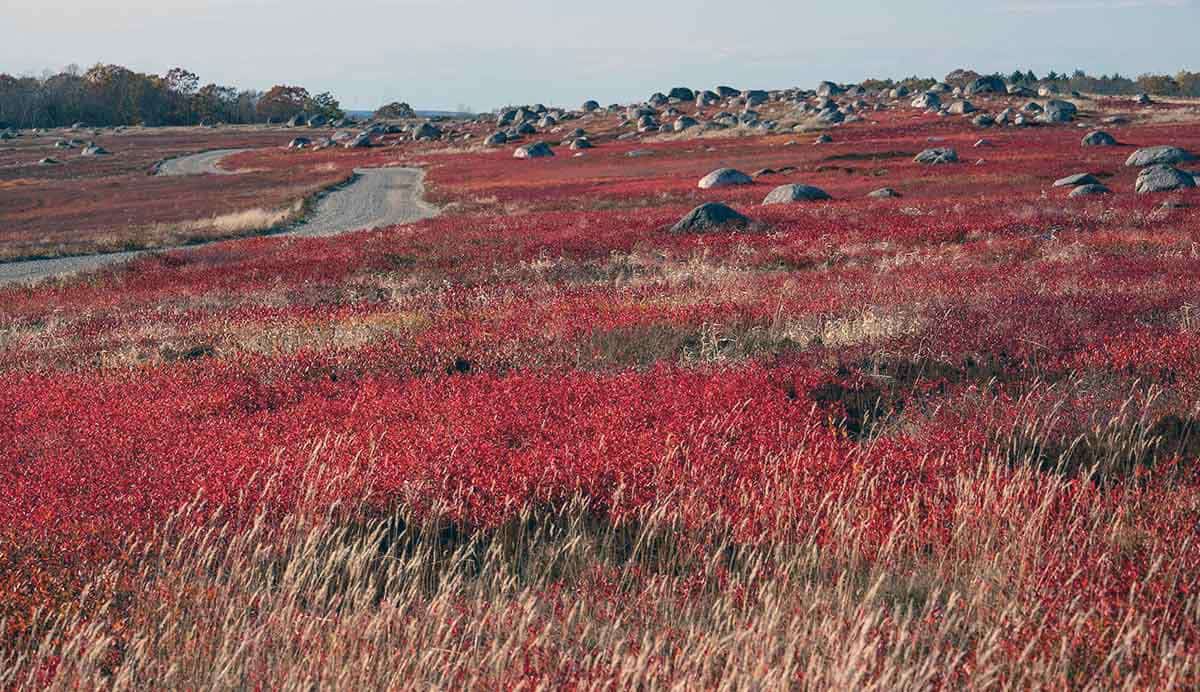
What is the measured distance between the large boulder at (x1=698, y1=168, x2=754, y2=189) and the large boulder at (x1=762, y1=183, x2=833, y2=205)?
840cm

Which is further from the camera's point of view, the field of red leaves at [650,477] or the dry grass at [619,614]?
the field of red leaves at [650,477]

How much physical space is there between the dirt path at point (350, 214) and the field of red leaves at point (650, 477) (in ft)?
46.6

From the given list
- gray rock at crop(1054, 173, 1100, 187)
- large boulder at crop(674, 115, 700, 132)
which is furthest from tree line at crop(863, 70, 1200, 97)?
gray rock at crop(1054, 173, 1100, 187)

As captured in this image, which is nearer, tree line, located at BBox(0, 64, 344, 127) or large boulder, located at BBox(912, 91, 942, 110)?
large boulder, located at BBox(912, 91, 942, 110)

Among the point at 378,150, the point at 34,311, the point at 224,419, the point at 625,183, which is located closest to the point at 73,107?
the point at 378,150

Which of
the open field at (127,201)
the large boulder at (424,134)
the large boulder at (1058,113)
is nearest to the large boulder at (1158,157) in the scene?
the large boulder at (1058,113)

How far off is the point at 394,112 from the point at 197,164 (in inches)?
3789

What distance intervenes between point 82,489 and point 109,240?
1276 inches

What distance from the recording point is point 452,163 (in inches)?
2884

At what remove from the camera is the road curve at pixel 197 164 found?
250ft

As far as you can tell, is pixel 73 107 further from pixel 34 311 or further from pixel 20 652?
pixel 20 652

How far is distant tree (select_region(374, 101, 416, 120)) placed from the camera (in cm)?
17275

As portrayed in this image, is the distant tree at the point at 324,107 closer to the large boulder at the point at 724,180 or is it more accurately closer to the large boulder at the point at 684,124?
the large boulder at the point at 684,124

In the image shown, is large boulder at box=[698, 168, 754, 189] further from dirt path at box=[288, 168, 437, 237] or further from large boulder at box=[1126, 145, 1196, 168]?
large boulder at box=[1126, 145, 1196, 168]
